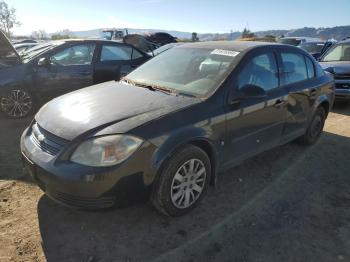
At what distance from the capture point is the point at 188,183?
3322mm

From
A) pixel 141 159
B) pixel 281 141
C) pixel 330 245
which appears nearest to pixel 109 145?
pixel 141 159

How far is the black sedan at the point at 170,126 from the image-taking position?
9.34 ft

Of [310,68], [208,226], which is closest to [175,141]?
[208,226]

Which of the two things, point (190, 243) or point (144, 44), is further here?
point (144, 44)

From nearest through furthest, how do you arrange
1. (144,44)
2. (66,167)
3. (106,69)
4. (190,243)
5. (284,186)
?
(66,167), (190,243), (284,186), (106,69), (144,44)

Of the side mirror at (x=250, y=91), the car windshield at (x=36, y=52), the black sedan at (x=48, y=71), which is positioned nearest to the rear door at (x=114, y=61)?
the black sedan at (x=48, y=71)

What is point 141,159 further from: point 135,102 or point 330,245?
point 330,245

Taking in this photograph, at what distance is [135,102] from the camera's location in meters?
3.43

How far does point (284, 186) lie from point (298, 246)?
118 centimetres

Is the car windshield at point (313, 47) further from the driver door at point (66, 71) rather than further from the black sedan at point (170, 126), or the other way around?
the black sedan at point (170, 126)

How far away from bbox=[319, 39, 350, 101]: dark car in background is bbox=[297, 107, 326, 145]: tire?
3.12 metres

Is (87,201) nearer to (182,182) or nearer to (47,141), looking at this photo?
(47,141)

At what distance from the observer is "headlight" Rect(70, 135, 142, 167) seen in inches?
111

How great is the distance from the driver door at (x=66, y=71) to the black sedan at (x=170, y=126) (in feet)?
9.10
